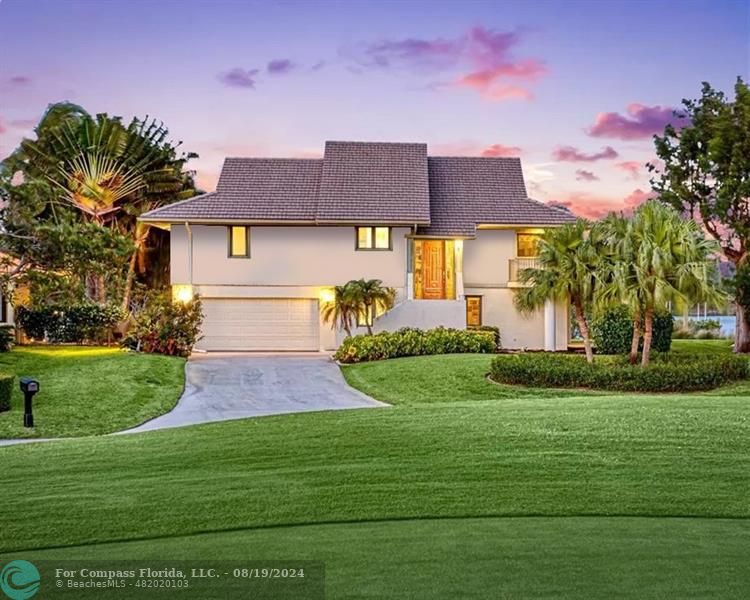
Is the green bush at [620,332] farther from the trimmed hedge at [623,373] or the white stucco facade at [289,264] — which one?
the trimmed hedge at [623,373]

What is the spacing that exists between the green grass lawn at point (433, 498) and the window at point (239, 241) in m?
17.3

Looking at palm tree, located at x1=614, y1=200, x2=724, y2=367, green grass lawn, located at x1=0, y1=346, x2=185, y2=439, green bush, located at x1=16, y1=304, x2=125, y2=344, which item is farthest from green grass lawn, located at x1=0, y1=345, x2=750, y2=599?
green bush, located at x1=16, y1=304, x2=125, y2=344

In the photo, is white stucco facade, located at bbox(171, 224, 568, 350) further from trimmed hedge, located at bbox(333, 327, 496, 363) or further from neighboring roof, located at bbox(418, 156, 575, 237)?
trimmed hedge, located at bbox(333, 327, 496, 363)

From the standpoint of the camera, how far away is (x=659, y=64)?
25.5 m

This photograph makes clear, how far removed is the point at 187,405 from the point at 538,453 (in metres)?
10.8

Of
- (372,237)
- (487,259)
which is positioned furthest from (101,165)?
(487,259)

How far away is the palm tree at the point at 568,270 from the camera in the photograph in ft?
68.2

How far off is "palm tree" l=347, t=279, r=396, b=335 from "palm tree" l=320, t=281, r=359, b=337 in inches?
5.5

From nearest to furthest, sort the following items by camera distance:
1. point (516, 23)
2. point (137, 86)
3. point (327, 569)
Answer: point (327, 569)
point (516, 23)
point (137, 86)

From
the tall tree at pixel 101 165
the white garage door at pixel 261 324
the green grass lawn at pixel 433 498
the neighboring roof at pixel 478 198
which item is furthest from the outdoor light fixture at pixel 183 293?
the green grass lawn at pixel 433 498

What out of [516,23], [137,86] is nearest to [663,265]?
[516,23]

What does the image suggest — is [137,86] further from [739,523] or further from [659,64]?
[739,523]

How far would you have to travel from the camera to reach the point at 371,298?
29.5 m

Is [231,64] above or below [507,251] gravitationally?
above
